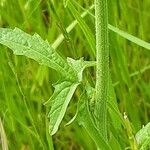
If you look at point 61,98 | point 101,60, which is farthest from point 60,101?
point 101,60

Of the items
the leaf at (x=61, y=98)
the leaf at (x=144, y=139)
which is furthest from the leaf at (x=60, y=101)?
the leaf at (x=144, y=139)

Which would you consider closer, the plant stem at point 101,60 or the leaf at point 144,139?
the plant stem at point 101,60

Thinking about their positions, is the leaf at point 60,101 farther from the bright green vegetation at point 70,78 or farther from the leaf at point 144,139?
the leaf at point 144,139

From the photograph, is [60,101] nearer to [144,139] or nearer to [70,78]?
[70,78]

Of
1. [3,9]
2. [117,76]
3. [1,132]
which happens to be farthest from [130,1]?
[1,132]

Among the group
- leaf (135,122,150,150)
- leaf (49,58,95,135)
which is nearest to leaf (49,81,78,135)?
leaf (49,58,95,135)

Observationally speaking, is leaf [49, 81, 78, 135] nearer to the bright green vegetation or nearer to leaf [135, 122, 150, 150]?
the bright green vegetation
